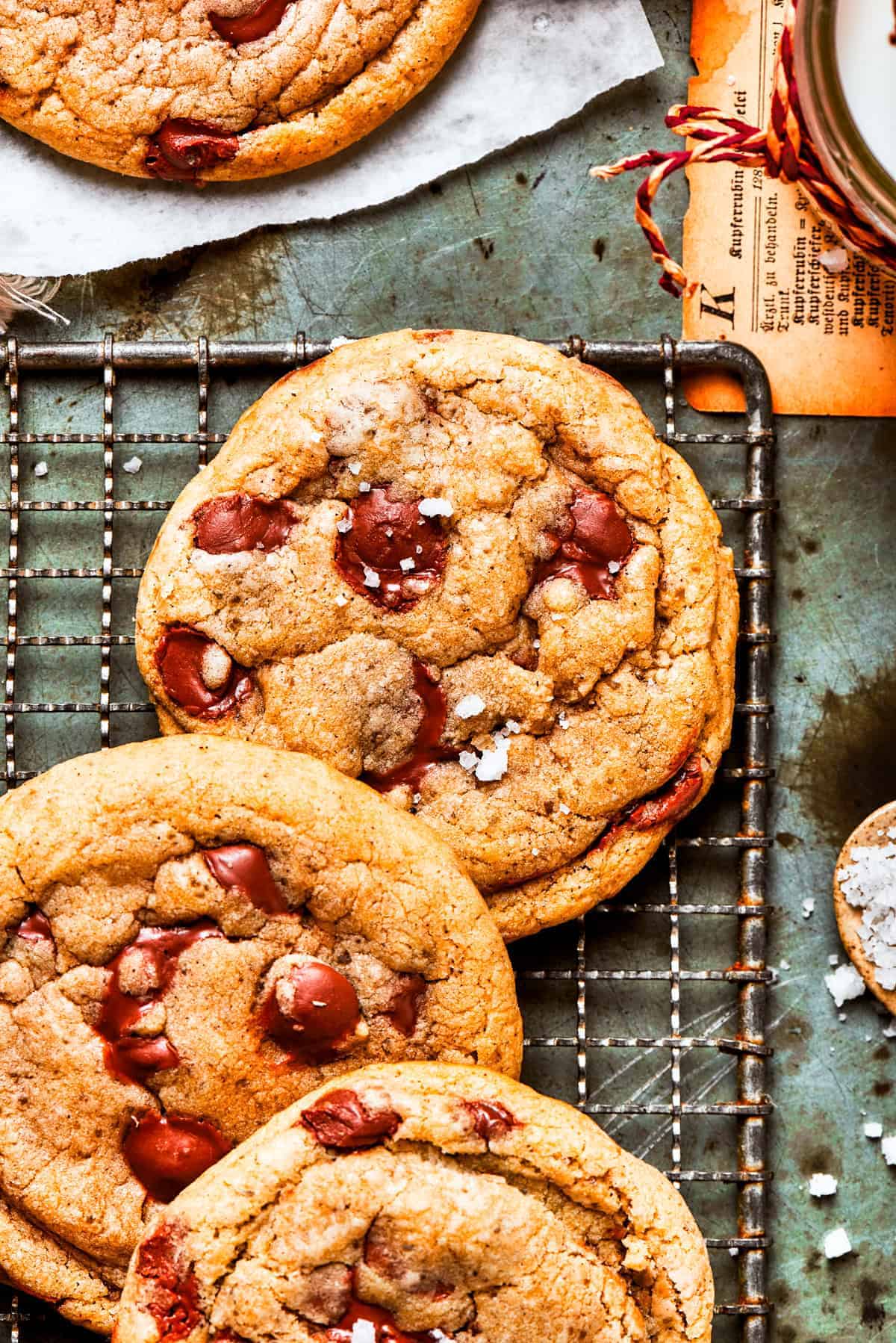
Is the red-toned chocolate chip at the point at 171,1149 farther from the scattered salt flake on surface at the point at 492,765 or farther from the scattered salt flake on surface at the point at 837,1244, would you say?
the scattered salt flake on surface at the point at 837,1244

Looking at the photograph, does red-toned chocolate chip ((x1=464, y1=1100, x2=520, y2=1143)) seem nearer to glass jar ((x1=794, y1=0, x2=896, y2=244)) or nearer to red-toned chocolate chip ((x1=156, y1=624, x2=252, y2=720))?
red-toned chocolate chip ((x1=156, y1=624, x2=252, y2=720))

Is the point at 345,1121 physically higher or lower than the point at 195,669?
lower

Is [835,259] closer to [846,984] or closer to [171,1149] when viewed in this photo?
[846,984]

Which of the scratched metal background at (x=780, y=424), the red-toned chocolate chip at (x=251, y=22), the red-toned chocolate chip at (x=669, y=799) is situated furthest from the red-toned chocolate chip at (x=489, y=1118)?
the red-toned chocolate chip at (x=251, y=22)

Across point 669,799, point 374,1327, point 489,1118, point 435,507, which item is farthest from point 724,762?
point 374,1327

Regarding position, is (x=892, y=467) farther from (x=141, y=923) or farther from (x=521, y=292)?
(x=141, y=923)

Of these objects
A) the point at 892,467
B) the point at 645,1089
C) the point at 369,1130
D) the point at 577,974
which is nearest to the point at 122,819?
the point at 369,1130

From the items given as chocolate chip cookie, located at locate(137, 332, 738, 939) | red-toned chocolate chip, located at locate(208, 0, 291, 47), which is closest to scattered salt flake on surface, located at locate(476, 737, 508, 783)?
chocolate chip cookie, located at locate(137, 332, 738, 939)
